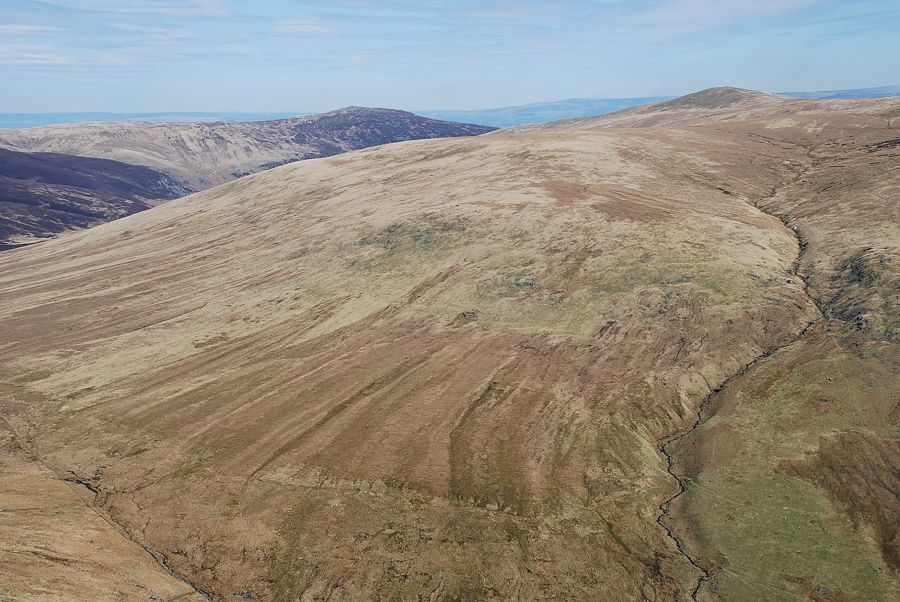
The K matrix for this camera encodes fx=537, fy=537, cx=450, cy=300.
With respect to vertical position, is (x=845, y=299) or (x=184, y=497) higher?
(x=845, y=299)

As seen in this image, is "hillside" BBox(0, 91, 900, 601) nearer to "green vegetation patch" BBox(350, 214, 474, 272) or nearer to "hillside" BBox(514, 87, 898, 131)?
"green vegetation patch" BBox(350, 214, 474, 272)

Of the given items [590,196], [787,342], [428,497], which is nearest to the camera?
[428,497]

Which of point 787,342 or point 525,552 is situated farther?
point 787,342

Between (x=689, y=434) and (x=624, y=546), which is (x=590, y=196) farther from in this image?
(x=624, y=546)

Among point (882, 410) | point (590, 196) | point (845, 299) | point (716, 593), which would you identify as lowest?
point (716, 593)

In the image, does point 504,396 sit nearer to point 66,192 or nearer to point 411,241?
point 411,241

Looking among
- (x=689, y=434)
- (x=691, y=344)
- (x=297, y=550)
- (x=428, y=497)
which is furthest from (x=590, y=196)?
(x=297, y=550)

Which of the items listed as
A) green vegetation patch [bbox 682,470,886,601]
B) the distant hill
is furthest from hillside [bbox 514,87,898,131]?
the distant hill
